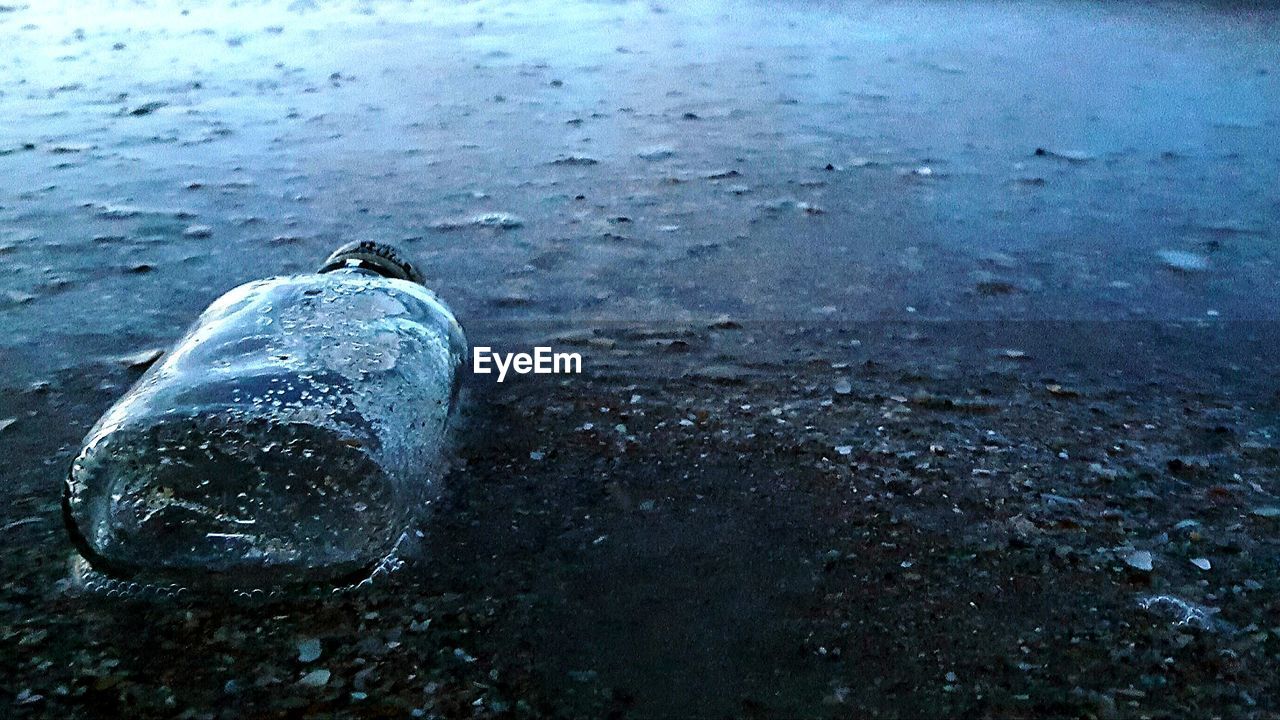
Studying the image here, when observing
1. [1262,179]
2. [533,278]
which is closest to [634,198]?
[533,278]

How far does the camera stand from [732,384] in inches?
94.7

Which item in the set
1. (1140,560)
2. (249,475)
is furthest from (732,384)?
(249,475)

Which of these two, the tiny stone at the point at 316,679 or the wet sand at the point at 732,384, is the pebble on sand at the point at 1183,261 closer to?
the wet sand at the point at 732,384

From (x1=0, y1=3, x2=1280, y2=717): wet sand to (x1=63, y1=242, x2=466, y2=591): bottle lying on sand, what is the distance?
0.08m

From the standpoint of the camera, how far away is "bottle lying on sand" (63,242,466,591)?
1648 mm

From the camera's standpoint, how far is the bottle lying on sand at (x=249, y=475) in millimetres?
1648

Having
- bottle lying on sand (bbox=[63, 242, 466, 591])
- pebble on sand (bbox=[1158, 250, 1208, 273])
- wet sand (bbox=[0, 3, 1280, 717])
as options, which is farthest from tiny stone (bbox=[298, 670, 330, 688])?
pebble on sand (bbox=[1158, 250, 1208, 273])

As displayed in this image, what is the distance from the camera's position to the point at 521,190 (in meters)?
3.88

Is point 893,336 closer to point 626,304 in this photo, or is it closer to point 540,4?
point 626,304

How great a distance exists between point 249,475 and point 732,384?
3.78ft

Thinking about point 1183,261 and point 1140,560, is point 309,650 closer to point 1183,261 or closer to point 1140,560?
point 1140,560

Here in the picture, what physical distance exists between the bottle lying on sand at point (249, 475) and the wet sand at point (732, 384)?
8cm

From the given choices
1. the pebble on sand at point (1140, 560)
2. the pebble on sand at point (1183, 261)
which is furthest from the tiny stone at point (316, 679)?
the pebble on sand at point (1183, 261)

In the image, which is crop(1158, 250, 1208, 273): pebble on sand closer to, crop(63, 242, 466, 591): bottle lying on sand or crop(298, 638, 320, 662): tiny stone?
crop(63, 242, 466, 591): bottle lying on sand
